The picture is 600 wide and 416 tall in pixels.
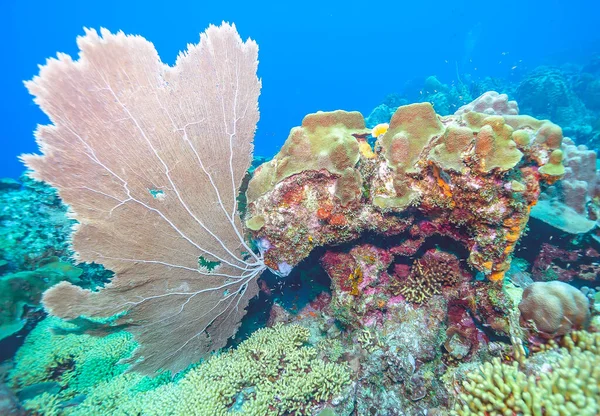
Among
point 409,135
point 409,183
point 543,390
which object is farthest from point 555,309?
point 409,135

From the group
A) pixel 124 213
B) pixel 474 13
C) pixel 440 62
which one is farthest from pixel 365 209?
pixel 474 13

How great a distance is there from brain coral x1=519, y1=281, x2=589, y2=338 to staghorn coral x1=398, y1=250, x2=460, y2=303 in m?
0.95

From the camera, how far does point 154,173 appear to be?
3682mm

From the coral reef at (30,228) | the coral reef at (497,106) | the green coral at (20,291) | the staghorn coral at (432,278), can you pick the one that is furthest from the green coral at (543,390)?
the coral reef at (30,228)

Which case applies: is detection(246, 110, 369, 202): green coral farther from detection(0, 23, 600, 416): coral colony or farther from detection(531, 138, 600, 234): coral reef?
detection(531, 138, 600, 234): coral reef

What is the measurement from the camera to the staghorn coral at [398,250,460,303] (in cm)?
396

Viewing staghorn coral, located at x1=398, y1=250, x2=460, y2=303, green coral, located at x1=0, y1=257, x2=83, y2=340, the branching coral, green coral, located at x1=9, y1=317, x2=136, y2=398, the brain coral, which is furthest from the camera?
green coral, located at x1=0, y1=257, x2=83, y2=340

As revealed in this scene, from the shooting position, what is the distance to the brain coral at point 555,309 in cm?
281

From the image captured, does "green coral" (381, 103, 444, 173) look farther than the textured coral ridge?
Yes

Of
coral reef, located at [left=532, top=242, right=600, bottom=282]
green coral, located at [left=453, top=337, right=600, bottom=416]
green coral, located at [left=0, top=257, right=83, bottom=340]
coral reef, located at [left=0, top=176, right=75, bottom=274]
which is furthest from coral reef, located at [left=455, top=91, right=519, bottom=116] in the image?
coral reef, located at [left=0, top=176, right=75, bottom=274]

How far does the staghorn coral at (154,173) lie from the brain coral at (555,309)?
3.78 m

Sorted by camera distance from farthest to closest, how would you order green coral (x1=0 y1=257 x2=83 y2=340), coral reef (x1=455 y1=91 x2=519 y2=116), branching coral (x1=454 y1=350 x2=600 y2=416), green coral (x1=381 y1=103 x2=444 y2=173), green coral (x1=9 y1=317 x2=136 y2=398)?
coral reef (x1=455 y1=91 x2=519 y2=116)
green coral (x1=0 y1=257 x2=83 y2=340)
green coral (x1=9 y1=317 x2=136 y2=398)
green coral (x1=381 y1=103 x2=444 y2=173)
branching coral (x1=454 y1=350 x2=600 y2=416)

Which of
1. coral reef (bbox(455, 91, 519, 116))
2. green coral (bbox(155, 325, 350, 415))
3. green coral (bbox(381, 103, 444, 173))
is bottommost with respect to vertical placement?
green coral (bbox(155, 325, 350, 415))

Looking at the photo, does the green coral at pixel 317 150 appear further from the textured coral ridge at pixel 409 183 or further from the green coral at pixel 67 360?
the green coral at pixel 67 360
